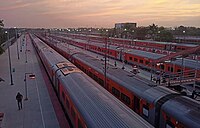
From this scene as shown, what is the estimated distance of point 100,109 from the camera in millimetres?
9961

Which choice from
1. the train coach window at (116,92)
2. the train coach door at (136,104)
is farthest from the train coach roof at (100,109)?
the train coach window at (116,92)

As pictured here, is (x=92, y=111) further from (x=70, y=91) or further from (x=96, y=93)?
(x=70, y=91)

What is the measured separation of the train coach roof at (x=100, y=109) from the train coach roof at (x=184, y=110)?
7.11ft

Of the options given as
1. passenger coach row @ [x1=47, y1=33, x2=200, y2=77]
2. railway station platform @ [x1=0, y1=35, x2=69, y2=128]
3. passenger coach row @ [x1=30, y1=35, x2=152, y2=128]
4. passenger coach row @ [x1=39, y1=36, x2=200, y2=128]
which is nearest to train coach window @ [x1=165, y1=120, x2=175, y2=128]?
passenger coach row @ [x1=39, y1=36, x2=200, y2=128]

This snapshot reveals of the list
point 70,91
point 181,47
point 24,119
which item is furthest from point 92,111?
point 181,47

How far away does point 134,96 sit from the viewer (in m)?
14.1

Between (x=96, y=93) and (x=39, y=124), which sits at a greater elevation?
(x=96, y=93)

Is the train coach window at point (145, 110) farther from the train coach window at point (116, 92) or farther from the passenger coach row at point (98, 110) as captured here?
the train coach window at point (116, 92)

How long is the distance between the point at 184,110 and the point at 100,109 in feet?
13.4

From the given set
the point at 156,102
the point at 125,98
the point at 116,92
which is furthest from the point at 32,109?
the point at 156,102

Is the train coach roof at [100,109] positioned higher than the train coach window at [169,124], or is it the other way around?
the train coach roof at [100,109]

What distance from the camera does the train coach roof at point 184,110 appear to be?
9.29m

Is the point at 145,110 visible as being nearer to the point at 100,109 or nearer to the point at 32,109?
the point at 100,109

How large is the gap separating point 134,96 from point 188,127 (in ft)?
16.9
